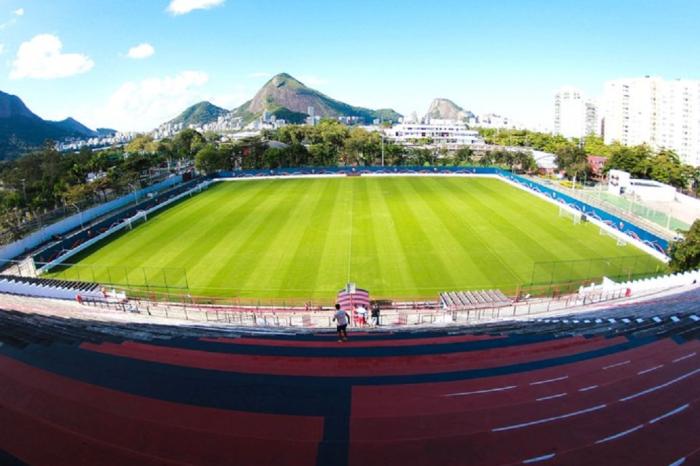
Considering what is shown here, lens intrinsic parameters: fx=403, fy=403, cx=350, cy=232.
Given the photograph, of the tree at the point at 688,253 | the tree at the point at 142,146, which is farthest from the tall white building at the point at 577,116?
the tree at the point at 688,253

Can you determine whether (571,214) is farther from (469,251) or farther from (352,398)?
(352,398)

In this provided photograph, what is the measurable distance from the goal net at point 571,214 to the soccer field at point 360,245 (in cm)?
74

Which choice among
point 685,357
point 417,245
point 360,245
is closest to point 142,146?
point 360,245

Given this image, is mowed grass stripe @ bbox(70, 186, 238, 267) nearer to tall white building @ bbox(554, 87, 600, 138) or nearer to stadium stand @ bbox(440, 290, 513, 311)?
stadium stand @ bbox(440, 290, 513, 311)

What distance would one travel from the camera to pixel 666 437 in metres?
5.88

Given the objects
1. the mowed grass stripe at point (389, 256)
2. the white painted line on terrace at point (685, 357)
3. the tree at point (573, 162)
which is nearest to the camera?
the white painted line on terrace at point (685, 357)

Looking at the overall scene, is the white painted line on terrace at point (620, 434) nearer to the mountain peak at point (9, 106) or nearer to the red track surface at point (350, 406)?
the red track surface at point (350, 406)

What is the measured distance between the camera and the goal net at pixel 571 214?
106 ft

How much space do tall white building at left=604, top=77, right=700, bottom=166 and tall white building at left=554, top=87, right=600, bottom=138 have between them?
117 ft

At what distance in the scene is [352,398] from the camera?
22.9 feet

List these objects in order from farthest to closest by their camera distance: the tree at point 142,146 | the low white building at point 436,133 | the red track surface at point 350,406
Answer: the low white building at point 436,133, the tree at point 142,146, the red track surface at point 350,406

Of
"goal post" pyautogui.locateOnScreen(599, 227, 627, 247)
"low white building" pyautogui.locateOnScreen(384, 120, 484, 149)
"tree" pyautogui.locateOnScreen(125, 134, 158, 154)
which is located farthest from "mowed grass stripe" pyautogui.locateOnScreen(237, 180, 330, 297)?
"low white building" pyautogui.locateOnScreen(384, 120, 484, 149)

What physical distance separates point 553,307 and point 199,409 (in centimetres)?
1585

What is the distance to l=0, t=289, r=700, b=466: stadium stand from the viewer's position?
5492 mm
